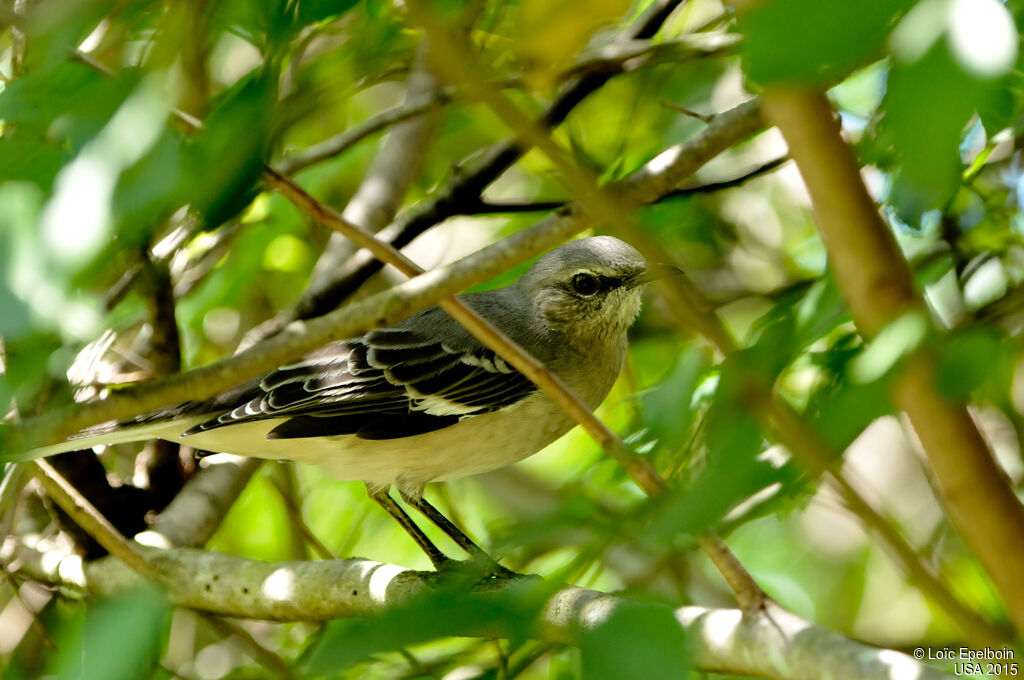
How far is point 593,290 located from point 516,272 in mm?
407

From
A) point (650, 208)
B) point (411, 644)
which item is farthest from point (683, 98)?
point (411, 644)

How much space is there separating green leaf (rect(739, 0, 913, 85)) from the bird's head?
10.3ft

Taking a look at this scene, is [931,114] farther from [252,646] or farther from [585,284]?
[585,284]

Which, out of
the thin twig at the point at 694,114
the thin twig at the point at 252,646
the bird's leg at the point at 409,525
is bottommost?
the bird's leg at the point at 409,525

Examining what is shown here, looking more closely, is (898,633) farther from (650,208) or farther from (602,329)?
(650,208)

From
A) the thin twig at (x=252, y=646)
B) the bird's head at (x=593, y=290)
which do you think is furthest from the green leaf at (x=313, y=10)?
the bird's head at (x=593, y=290)

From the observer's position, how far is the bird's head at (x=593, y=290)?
406cm

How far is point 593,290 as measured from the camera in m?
4.13

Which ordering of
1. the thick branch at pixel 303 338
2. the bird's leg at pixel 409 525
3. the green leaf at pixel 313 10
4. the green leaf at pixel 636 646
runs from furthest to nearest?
the bird's leg at pixel 409 525
the thick branch at pixel 303 338
the green leaf at pixel 313 10
the green leaf at pixel 636 646

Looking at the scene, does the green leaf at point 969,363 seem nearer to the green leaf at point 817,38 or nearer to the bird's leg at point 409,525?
the green leaf at point 817,38

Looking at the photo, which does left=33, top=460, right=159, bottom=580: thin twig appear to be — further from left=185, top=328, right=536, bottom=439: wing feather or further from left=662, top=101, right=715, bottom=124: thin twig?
left=662, top=101, right=715, bottom=124: thin twig

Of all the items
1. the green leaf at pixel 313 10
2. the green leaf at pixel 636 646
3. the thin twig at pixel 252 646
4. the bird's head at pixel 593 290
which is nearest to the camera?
the green leaf at pixel 636 646

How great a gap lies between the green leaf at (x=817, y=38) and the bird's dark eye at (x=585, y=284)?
3.24 metres

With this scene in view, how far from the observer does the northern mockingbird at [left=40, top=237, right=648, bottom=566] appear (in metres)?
3.59
